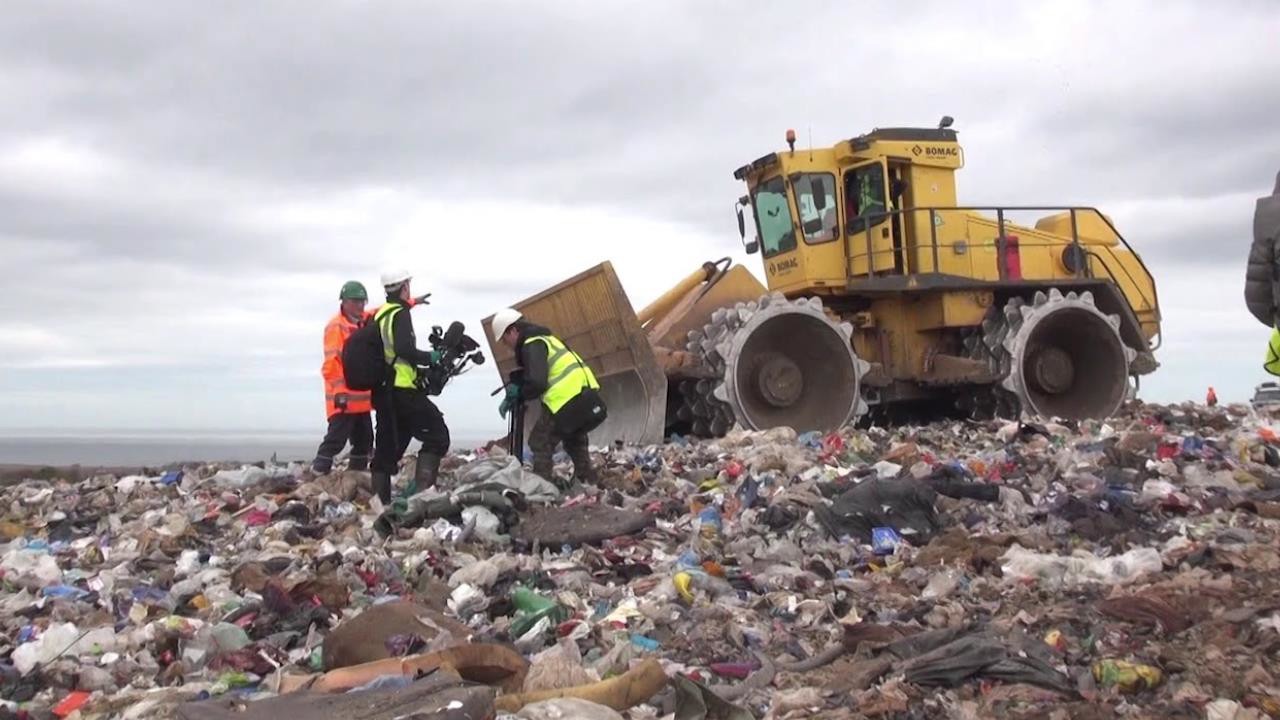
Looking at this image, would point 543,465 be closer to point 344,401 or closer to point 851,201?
point 344,401

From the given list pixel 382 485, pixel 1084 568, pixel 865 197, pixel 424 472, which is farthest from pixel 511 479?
pixel 865 197

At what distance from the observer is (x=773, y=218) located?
11.5m

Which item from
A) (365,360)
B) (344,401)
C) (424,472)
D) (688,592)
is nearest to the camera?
(688,592)

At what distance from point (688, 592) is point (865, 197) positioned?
6807 mm

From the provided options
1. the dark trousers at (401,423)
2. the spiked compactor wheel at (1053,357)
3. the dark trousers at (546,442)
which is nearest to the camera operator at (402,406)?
the dark trousers at (401,423)

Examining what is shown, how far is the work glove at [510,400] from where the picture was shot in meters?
7.71

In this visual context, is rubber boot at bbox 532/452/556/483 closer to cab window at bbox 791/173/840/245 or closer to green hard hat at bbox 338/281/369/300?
green hard hat at bbox 338/281/369/300

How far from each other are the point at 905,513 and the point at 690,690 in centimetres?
269

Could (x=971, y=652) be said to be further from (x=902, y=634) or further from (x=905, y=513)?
(x=905, y=513)

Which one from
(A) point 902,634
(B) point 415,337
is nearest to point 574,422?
(B) point 415,337

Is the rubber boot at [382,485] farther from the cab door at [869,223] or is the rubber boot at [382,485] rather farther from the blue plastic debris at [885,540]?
the cab door at [869,223]

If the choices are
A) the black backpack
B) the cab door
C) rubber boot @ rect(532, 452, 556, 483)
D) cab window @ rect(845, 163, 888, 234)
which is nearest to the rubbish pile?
rubber boot @ rect(532, 452, 556, 483)

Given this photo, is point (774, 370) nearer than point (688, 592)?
No

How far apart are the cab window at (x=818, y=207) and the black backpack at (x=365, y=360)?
16.6ft
